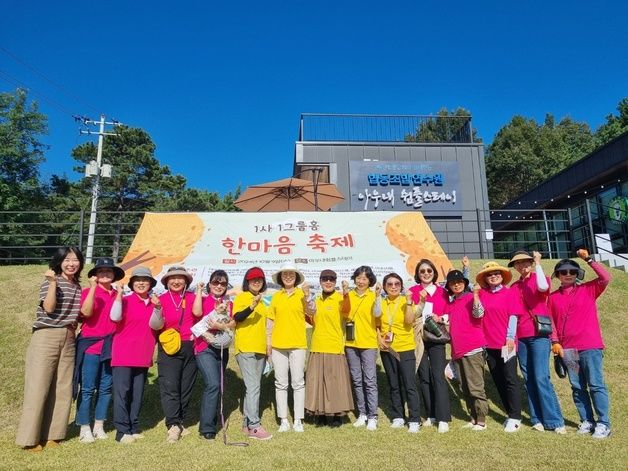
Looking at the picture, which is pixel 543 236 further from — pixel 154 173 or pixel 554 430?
pixel 154 173

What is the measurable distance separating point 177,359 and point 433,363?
7.84ft

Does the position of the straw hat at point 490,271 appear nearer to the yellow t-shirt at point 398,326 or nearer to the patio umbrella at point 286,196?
the yellow t-shirt at point 398,326

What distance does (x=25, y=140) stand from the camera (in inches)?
893

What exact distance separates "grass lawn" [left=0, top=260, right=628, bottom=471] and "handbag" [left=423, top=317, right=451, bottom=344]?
79cm

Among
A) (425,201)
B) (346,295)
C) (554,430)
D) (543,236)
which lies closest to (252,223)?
(346,295)

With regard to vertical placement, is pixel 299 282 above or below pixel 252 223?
below

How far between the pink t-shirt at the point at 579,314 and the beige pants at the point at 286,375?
7.78 ft

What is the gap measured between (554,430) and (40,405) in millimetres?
4306

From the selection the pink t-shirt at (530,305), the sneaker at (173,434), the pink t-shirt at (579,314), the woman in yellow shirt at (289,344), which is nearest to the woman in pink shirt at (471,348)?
the pink t-shirt at (530,305)

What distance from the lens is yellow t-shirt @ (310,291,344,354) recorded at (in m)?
4.37

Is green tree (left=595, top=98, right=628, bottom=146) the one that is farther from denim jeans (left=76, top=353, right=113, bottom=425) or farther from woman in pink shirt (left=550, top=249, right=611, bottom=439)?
denim jeans (left=76, top=353, right=113, bottom=425)

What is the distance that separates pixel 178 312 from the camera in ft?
13.8

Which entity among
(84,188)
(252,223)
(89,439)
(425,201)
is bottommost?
(89,439)

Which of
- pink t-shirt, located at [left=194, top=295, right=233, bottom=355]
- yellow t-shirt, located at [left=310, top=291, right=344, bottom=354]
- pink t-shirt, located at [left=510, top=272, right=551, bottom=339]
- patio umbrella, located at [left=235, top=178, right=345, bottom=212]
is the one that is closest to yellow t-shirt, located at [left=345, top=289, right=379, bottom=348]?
yellow t-shirt, located at [left=310, top=291, right=344, bottom=354]
